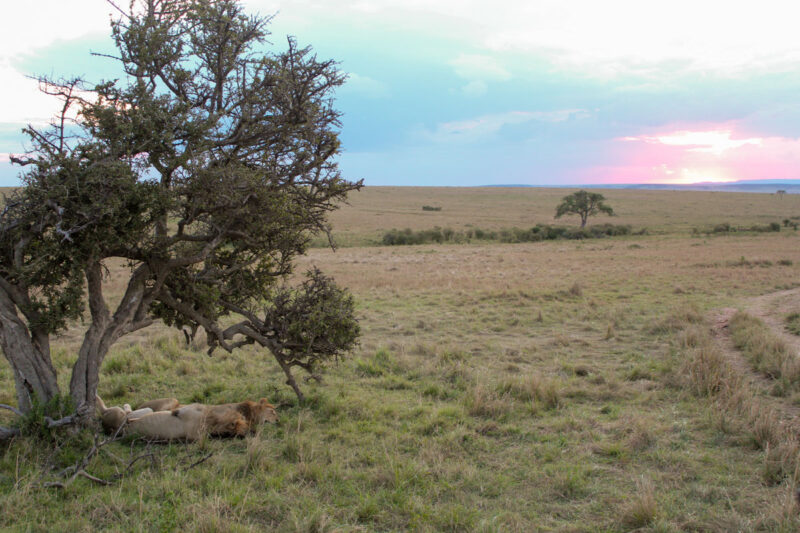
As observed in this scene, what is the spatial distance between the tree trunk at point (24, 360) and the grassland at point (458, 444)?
0.62m

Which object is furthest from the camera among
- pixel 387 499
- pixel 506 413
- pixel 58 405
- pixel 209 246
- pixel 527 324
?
pixel 527 324

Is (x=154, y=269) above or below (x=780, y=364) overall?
above

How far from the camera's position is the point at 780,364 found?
8.98 m

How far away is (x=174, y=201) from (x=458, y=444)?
4597 millimetres

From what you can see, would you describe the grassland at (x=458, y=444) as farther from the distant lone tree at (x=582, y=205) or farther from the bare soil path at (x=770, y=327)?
the distant lone tree at (x=582, y=205)

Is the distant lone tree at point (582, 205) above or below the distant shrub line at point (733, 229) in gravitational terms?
above

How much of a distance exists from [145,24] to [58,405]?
15.8 feet

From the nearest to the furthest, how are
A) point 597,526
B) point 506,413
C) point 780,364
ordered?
point 597,526 → point 506,413 → point 780,364

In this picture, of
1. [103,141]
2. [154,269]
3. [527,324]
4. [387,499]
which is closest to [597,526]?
[387,499]

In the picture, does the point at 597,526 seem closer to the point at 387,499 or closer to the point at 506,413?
the point at 387,499

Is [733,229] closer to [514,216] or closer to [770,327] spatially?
[514,216]

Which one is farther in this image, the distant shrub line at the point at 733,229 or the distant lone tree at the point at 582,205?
the distant lone tree at the point at 582,205

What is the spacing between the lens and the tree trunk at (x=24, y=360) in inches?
248

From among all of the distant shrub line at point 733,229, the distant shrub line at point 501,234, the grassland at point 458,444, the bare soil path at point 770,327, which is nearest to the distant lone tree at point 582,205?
the distant shrub line at point 501,234
